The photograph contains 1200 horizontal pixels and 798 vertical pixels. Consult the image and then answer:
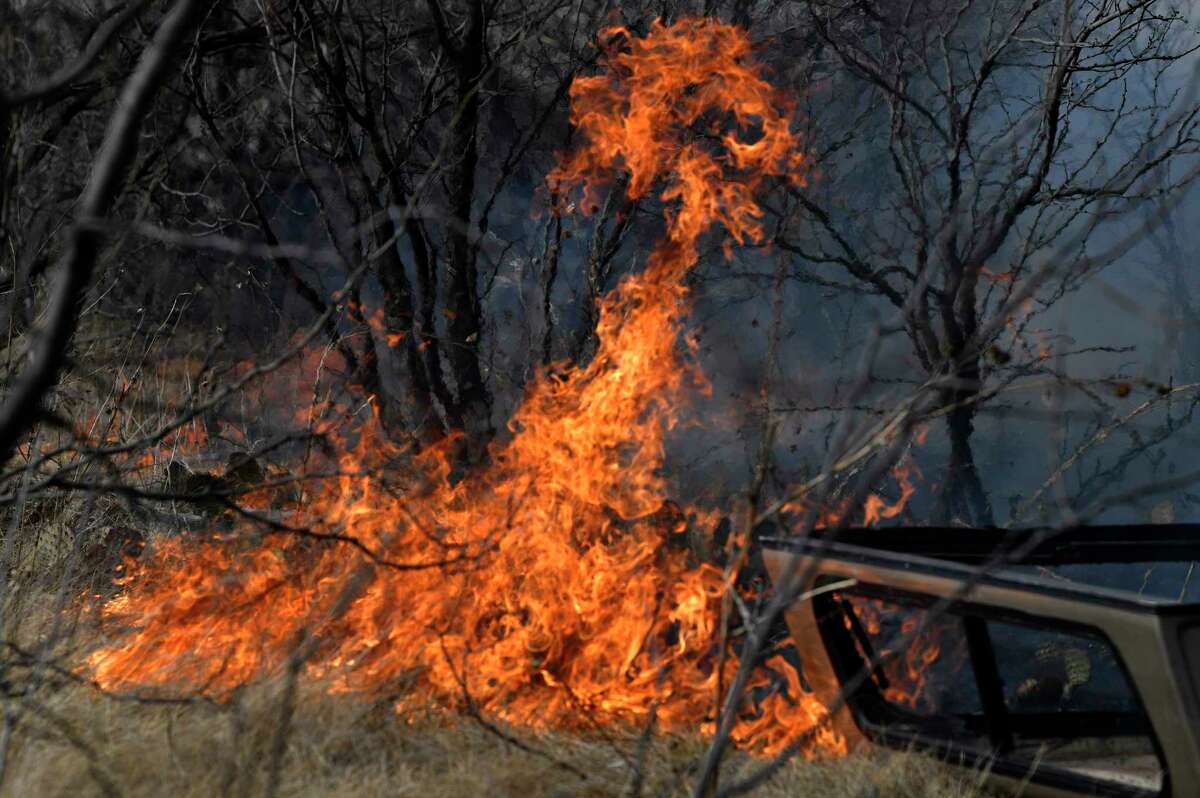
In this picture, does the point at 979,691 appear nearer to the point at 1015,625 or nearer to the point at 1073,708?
the point at 1015,625

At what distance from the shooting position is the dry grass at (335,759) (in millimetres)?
3162

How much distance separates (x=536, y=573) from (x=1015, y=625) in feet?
7.51

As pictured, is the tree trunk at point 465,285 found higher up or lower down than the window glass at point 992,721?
higher up

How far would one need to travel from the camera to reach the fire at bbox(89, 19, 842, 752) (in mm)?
4621

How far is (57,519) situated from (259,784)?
4.41 metres

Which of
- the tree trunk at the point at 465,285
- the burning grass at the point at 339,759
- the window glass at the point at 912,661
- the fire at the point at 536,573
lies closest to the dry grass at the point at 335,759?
the burning grass at the point at 339,759

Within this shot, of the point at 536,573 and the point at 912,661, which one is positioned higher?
the point at 536,573

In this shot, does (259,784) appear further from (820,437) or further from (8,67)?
(820,437)

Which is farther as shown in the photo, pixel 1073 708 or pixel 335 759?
pixel 1073 708

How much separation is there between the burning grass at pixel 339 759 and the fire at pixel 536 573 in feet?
0.73

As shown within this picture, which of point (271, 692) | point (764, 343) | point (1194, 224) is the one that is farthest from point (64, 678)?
point (1194, 224)

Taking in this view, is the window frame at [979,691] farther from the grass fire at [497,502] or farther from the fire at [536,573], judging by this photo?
the fire at [536,573]

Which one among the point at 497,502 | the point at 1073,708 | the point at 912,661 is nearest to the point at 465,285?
the point at 497,502

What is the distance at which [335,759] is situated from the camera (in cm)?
372
